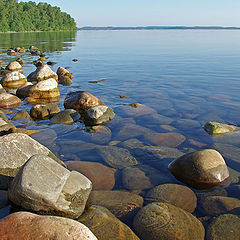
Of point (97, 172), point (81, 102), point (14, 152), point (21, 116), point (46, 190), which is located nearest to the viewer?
point (46, 190)

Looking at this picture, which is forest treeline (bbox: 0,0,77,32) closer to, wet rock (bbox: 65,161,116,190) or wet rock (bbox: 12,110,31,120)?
wet rock (bbox: 12,110,31,120)

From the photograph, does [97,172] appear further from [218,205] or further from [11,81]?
[11,81]

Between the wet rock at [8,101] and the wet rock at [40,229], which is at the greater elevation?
the wet rock at [40,229]

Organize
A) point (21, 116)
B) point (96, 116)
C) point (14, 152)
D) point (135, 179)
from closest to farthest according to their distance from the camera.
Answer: point (14, 152), point (135, 179), point (96, 116), point (21, 116)

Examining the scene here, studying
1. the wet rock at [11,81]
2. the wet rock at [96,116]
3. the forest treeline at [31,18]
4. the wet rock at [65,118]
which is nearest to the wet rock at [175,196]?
the wet rock at [96,116]

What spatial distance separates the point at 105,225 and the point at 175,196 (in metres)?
1.52

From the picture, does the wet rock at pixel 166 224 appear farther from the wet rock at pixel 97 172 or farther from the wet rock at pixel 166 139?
the wet rock at pixel 166 139

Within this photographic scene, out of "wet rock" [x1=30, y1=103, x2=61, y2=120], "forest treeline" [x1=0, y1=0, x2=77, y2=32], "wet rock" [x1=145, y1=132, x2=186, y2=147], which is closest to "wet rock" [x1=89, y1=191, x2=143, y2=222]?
"wet rock" [x1=145, y1=132, x2=186, y2=147]

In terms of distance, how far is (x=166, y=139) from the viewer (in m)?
7.00

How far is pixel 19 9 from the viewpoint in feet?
354

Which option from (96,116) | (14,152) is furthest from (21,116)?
(14,152)

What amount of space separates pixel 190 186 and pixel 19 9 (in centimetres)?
12211

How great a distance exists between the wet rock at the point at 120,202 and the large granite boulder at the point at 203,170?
46.5 inches

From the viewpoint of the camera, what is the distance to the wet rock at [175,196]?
443cm
